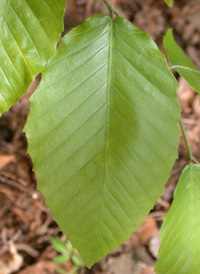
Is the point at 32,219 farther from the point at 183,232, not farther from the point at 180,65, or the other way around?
the point at 180,65

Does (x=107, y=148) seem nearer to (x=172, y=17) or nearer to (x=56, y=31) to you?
(x=56, y=31)

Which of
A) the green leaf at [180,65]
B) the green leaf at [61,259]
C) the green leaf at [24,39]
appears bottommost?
the green leaf at [61,259]

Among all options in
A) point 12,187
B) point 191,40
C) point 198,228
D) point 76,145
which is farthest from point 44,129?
point 191,40

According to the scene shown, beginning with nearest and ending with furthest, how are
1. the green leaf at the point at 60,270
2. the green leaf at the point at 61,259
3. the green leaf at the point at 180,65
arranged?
the green leaf at the point at 180,65, the green leaf at the point at 61,259, the green leaf at the point at 60,270

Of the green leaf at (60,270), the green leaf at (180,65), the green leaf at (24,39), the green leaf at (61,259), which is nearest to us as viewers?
the green leaf at (24,39)

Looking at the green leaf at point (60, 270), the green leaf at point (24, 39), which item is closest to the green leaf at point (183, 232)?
the green leaf at point (24, 39)

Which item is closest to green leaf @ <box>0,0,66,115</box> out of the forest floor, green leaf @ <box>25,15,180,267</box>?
green leaf @ <box>25,15,180,267</box>

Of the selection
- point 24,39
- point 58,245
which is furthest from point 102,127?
point 58,245

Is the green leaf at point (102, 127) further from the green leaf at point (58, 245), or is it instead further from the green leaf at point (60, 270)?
the green leaf at point (60, 270)
